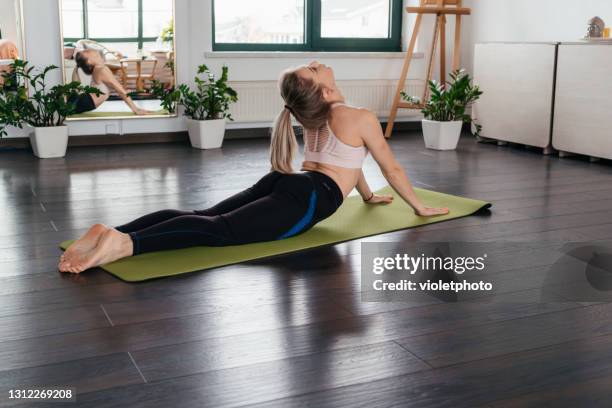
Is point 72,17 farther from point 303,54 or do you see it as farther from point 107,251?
point 107,251

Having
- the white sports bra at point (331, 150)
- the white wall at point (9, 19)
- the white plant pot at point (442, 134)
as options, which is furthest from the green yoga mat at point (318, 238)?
the white wall at point (9, 19)

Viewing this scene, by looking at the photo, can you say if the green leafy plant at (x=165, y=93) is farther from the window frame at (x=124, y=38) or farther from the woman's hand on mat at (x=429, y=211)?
the woman's hand on mat at (x=429, y=211)

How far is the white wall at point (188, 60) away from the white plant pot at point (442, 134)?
115cm

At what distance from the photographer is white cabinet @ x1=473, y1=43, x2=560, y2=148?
524cm

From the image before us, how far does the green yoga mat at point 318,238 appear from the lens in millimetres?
2604

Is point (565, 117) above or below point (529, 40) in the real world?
below

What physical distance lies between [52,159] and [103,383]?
11.7ft

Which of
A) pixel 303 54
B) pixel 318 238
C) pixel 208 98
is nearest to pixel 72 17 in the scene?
pixel 208 98

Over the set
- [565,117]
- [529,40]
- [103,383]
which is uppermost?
[529,40]

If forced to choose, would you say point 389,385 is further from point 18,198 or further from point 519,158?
point 519,158

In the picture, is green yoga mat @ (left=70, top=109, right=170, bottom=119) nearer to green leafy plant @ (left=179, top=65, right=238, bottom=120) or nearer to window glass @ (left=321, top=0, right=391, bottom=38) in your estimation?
green leafy plant @ (left=179, top=65, right=238, bottom=120)

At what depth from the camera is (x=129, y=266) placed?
2609mm

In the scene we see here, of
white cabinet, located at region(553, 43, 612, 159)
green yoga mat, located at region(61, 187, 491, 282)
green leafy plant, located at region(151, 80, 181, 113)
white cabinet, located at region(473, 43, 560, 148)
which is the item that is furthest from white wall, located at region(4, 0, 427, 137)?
green yoga mat, located at region(61, 187, 491, 282)

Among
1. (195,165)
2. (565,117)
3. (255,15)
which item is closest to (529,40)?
(565,117)
